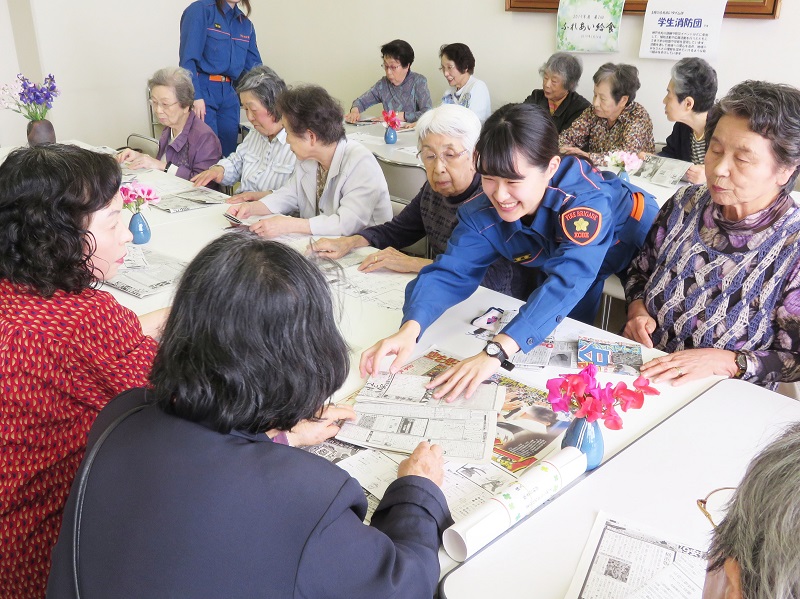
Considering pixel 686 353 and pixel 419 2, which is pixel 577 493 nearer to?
pixel 686 353

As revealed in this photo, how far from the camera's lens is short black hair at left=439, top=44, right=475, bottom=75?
561cm

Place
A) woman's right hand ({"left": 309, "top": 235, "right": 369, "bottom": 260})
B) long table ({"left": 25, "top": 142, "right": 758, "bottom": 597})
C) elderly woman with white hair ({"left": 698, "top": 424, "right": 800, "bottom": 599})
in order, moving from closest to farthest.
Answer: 1. elderly woman with white hair ({"left": 698, "top": 424, "right": 800, "bottom": 599})
2. long table ({"left": 25, "top": 142, "right": 758, "bottom": 597})
3. woman's right hand ({"left": 309, "top": 235, "right": 369, "bottom": 260})

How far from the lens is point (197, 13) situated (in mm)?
5434

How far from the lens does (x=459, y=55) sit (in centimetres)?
561

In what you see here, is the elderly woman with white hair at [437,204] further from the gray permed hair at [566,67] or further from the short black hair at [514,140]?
the gray permed hair at [566,67]

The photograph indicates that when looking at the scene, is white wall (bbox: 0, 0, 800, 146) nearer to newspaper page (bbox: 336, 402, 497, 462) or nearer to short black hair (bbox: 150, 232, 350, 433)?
newspaper page (bbox: 336, 402, 497, 462)

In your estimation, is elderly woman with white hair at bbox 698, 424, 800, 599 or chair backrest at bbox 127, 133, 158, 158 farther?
chair backrest at bbox 127, 133, 158, 158

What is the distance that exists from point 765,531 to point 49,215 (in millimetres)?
1397

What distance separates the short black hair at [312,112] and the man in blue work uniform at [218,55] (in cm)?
271

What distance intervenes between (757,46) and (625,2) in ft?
3.26

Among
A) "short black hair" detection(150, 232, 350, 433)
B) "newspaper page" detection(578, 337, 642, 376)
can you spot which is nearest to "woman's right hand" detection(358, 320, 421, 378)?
"newspaper page" detection(578, 337, 642, 376)

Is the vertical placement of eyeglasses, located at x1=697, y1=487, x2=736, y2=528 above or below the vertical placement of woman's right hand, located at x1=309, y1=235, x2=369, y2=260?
below

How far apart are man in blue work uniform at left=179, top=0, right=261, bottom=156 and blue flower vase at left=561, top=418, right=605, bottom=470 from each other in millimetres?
4709

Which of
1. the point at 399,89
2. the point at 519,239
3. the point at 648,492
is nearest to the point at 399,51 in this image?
the point at 399,89
